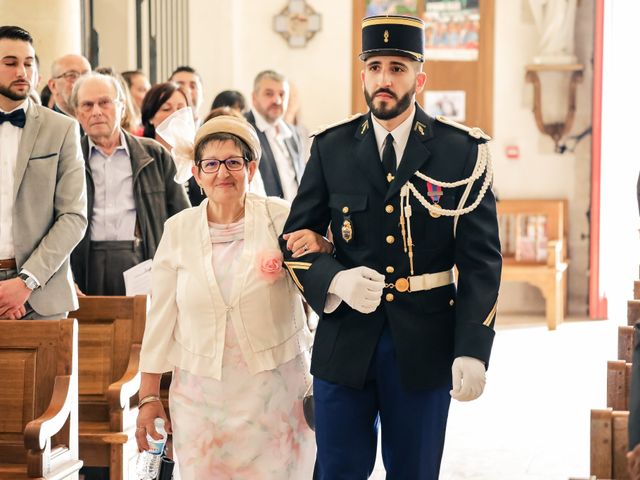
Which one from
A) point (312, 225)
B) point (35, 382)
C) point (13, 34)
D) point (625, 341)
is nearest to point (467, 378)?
point (312, 225)

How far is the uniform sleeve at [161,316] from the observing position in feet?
10.3

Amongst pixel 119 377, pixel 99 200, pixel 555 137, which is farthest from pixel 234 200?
pixel 555 137

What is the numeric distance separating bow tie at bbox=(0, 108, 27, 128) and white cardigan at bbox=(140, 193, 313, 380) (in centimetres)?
113

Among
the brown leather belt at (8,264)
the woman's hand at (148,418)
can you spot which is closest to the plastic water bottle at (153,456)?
the woman's hand at (148,418)

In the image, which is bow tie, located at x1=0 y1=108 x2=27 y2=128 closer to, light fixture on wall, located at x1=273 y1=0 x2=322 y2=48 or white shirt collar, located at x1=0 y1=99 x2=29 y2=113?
white shirt collar, located at x1=0 y1=99 x2=29 y2=113

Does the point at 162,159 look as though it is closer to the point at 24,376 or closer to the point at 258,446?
the point at 24,376

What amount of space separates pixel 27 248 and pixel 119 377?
22.5 inches

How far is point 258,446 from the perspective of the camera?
3.11 metres

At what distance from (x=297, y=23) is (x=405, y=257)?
8.37m

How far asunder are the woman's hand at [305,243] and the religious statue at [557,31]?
783 centimetres

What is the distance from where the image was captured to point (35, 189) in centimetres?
411

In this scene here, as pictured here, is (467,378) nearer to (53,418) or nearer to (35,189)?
(53,418)

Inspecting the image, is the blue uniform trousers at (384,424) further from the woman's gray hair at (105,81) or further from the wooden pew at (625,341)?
the woman's gray hair at (105,81)

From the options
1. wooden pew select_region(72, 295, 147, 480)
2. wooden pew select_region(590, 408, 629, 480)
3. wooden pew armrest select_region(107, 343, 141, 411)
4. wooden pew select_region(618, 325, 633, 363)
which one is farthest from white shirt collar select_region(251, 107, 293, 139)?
wooden pew select_region(590, 408, 629, 480)
